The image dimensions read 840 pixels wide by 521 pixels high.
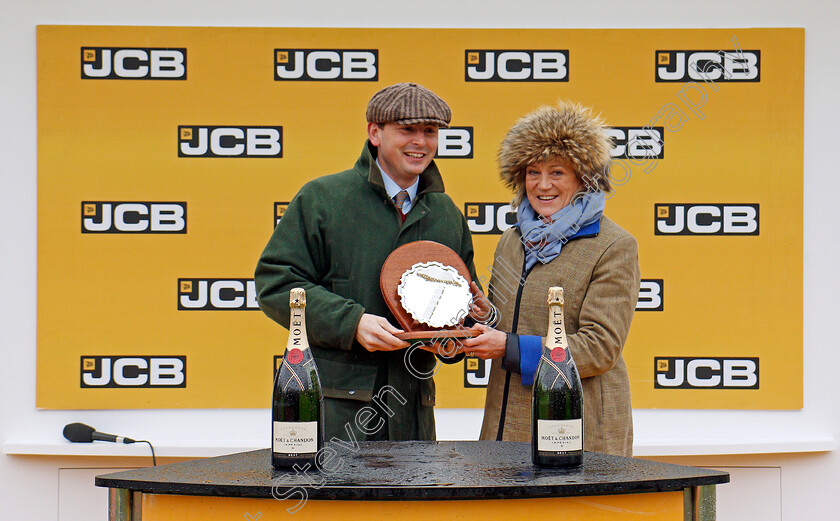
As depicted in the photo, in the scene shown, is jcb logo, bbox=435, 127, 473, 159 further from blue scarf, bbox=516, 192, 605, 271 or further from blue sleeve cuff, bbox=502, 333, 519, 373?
blue sleeve cuff, bbox=502, 333, 519, 373

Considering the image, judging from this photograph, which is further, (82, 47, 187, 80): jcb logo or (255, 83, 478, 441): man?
(82, 47, 187, 80): jcb logo

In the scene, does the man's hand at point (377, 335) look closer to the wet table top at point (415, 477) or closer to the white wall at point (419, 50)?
Answer: the wet table top at point (415, 477)

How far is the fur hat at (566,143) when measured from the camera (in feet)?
7.51

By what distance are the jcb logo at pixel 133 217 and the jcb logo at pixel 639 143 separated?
6.61 feet

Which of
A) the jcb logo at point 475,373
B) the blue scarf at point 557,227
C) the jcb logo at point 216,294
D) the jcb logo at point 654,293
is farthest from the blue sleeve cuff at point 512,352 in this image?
the jcb logo at point 216,294

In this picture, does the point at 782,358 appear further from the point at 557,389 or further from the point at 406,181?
the point at 557,389

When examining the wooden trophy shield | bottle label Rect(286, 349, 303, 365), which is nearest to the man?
the wooden trophy shield

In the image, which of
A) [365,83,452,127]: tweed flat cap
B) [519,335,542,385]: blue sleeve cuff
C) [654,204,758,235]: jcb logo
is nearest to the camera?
[519,335,542,385]: blue sleeve cuff

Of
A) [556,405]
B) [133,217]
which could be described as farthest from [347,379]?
[133,217]

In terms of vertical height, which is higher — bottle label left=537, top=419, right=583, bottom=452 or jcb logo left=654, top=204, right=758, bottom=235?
jcb logo left=654, top=204, right=758, bottom=235

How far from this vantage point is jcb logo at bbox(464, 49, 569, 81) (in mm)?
3496

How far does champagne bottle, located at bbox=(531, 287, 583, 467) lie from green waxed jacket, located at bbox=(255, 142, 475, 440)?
2.30 feet
